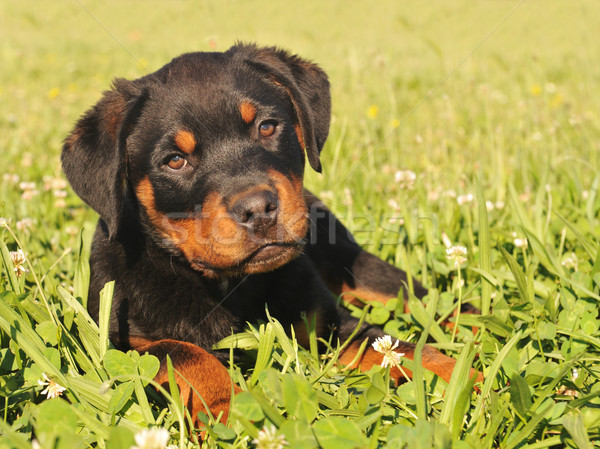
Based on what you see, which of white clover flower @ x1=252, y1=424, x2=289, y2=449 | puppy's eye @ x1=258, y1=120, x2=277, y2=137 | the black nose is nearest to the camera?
white clover flower @ x1=252, y1=424, x2=289, y2=449

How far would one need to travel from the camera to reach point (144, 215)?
2.58 meters

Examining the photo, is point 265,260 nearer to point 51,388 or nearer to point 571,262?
point 51,388

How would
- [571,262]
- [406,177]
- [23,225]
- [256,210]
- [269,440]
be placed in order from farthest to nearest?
[406,177] → [23,225] → [571,262] → [256,210] → [269,440]

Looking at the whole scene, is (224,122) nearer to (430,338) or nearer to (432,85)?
(430,338)

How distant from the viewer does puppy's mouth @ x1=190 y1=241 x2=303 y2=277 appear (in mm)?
2254

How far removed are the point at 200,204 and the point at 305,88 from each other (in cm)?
91

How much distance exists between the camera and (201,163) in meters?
2.44

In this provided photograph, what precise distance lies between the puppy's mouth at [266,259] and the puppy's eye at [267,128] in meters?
0.56

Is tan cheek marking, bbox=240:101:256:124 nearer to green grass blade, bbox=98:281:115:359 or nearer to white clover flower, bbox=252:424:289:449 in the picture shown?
green grass blade, bbox=98:281:115:359

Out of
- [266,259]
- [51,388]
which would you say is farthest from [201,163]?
[51,388]

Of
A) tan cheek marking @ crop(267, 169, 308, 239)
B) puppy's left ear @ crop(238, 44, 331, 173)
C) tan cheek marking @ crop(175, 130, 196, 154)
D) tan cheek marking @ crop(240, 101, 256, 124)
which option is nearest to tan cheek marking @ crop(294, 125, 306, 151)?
puppy's left ear @ crop(238, 44, 331, 173)

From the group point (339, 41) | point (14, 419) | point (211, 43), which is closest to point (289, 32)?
point (339, 41)

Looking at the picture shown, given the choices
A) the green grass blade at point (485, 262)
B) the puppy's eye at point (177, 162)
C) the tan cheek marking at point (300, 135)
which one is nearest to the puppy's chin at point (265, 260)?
the puppy's eye at point (177, 162)

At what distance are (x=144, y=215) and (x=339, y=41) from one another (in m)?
6.76
